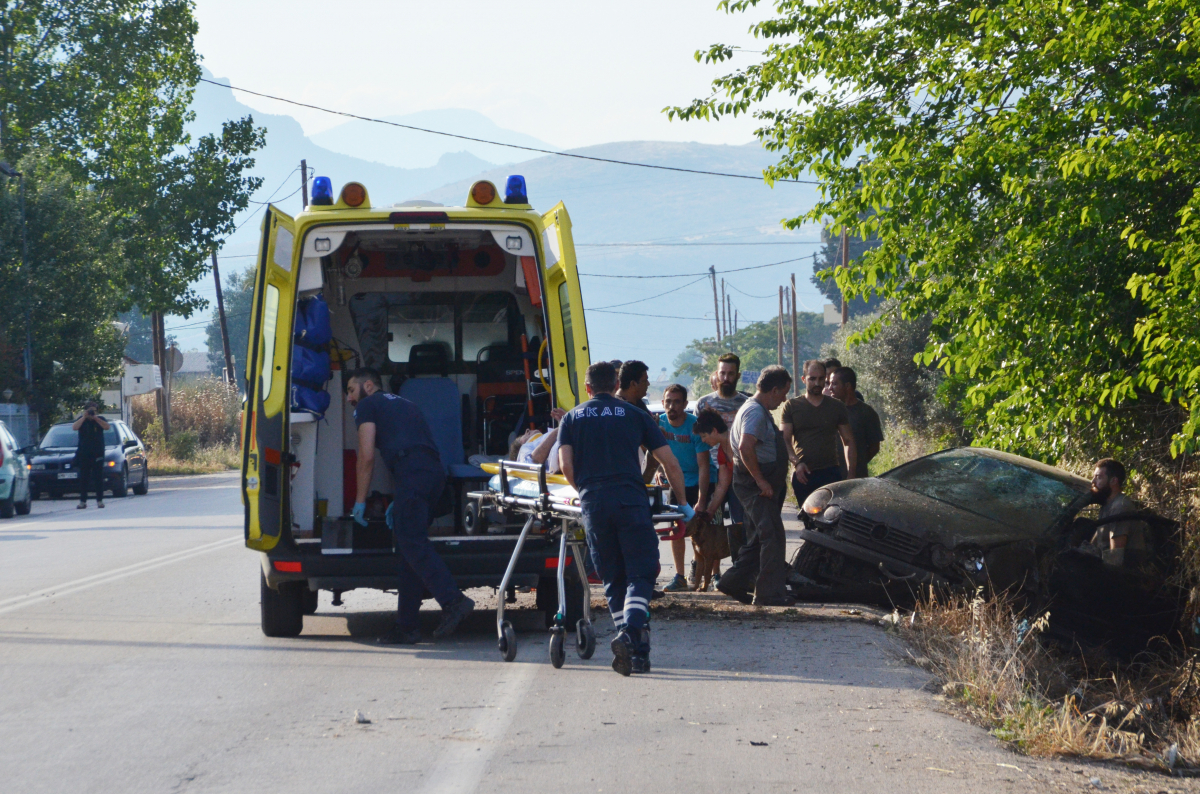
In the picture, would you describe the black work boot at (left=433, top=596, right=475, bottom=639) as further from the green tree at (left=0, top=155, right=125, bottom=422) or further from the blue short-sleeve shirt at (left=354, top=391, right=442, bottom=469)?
the green tree at (left=0, top=155, right=125, bottom=422)

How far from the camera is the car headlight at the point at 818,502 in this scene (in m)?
9.45

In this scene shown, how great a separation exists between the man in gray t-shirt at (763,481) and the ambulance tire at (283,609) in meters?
3.02

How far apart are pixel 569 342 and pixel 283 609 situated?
7.99 ft

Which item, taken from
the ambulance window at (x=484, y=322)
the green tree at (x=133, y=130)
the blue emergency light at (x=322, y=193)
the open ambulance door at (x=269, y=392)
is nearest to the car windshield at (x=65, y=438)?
the green tree at (x=133, y=130)

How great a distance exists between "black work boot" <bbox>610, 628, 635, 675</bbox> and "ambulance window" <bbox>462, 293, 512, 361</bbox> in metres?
3.89

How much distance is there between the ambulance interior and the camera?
8906 millimetres

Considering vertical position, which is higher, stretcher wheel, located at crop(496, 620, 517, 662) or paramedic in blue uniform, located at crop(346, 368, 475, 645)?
paramedic in blue uniform, located at crop(346, 368, 475, 645)

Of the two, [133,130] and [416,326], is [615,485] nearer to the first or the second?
[416,326]

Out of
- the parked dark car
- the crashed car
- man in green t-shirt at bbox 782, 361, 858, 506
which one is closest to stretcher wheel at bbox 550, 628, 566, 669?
the crashed car

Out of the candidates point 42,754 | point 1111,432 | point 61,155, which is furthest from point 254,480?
point 61,155

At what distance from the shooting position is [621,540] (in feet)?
22.6

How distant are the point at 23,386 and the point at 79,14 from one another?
15.0 meters

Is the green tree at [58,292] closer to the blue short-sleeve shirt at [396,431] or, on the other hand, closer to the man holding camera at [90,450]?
the man holding camera at [90,450]

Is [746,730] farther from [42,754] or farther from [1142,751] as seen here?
[42,754]
